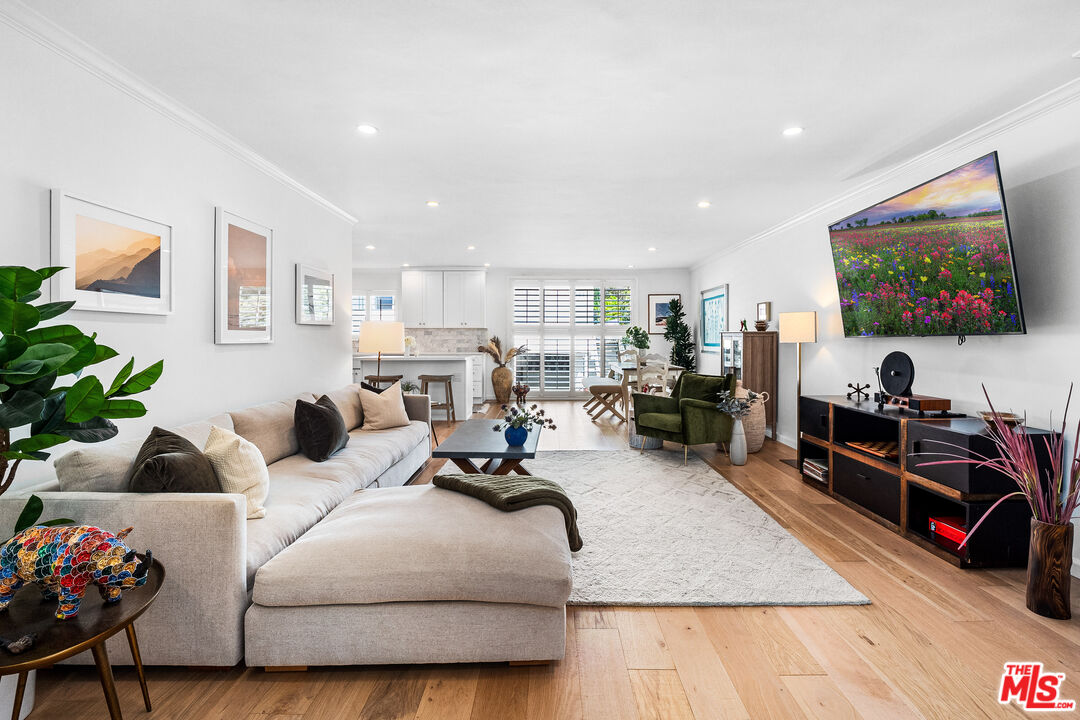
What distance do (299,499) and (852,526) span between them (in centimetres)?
327

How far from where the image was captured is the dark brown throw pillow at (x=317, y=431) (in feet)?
11.4

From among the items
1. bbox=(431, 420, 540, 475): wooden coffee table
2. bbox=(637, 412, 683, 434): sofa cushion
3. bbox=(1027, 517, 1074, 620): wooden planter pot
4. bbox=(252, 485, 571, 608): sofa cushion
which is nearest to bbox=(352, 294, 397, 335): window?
bbox=(637, 412, 683, 434): sofa cushion

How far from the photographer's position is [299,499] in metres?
2.66

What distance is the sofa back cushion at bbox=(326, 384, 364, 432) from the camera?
4402 mm

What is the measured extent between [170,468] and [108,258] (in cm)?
119

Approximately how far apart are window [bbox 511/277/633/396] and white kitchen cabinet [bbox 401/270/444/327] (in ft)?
4.89

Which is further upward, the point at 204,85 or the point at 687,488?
the point at 204,85

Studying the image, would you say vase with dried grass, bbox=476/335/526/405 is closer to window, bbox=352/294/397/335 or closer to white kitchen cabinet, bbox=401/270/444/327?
white kitchen cabinet, bbox=401/270/444/327

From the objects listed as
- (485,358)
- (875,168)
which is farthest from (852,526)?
(485,358)

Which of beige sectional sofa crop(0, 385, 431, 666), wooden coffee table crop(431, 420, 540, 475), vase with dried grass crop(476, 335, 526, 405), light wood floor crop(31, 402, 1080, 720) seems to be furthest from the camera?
vase with dried grass crop(476, 335, 526, 405)

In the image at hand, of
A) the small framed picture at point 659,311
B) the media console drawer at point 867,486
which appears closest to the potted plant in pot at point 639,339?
the small framed picture at point 659,311

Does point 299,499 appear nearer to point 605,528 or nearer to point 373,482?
point 373,482

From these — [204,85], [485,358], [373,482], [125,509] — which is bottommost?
[373,482]

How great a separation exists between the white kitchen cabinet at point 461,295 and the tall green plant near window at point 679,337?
130 inches
